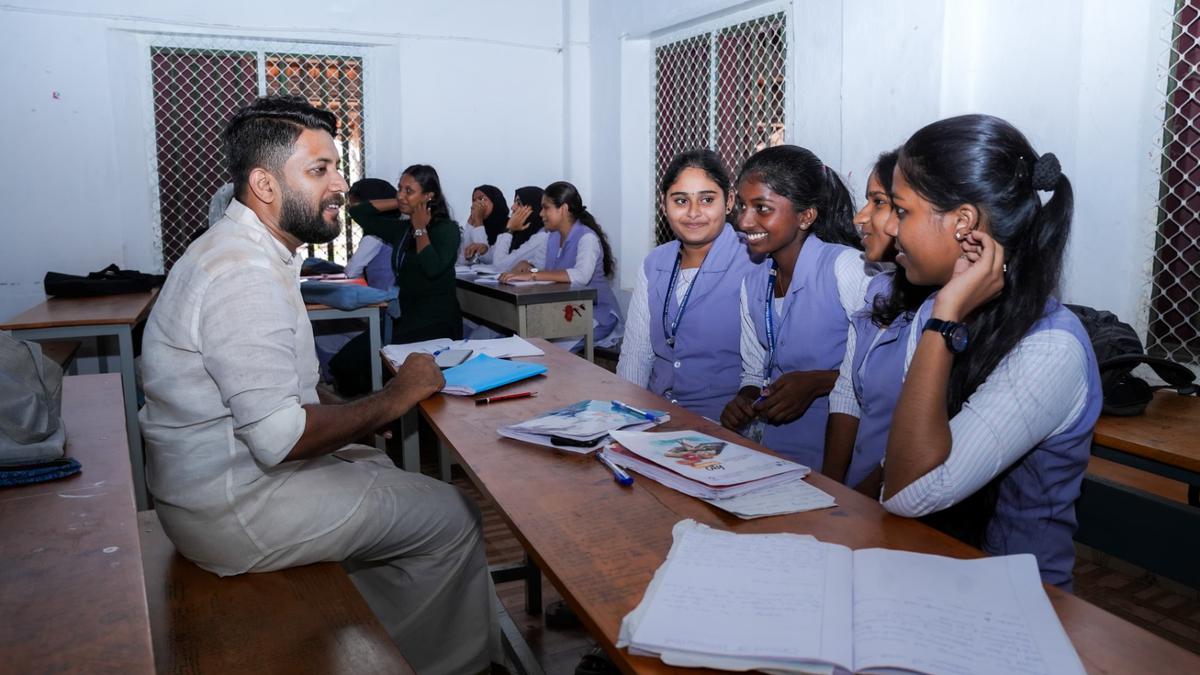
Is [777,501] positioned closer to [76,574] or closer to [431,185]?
[76,574]

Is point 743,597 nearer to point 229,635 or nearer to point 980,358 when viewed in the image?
point 980,358

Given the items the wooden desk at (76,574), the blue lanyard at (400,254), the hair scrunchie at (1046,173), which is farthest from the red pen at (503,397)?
the blue lanyard at (400,254)

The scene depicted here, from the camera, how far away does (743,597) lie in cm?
105

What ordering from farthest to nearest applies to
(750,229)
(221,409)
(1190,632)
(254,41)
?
(254,41) < (1190,632) < (750,229) < (221,409)

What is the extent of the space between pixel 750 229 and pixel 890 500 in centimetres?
133

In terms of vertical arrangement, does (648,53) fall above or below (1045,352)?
above

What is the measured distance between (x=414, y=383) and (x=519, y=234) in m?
4.64

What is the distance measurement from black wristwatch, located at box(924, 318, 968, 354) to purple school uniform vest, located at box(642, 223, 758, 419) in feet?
3.97

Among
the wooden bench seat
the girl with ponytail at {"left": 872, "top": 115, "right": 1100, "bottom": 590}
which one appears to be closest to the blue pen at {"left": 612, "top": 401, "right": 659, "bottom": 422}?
the girl with ponytail at {"left": 872, "top": 115, "right": 1100, "bottom": 590}

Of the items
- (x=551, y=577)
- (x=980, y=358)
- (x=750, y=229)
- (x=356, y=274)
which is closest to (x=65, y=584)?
(x=551, y=577)

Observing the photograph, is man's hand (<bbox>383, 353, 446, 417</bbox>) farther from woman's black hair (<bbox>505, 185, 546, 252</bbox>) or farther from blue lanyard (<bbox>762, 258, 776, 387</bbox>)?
woman's black hair (<bbox>505, 185, 546, 252</bbox>)

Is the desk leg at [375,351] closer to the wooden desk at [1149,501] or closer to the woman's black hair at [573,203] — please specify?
the woman's black hair at [573,203]

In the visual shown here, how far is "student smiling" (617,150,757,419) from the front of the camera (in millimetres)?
2656

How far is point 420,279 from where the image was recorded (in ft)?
15.5
